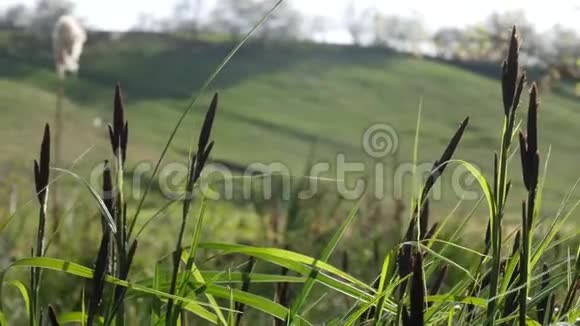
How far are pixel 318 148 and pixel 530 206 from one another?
67.2 feet

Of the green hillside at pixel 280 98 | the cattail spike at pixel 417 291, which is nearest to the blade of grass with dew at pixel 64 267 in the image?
the cattail spike at pixel 417 291

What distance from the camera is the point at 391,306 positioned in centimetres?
63

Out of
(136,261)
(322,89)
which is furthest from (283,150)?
(136,261)

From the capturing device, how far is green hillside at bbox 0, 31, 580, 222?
19.7m

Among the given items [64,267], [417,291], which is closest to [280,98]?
[64,267]

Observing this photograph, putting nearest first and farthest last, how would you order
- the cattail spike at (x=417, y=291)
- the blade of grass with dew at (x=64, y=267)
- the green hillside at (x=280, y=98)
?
1. the cattail spike at (x=417, y=291)
2. the blade of grass with dew at (x=64, y=267)
3. the green hillside at (x=280, y=98)

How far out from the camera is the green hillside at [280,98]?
1973 centimetres

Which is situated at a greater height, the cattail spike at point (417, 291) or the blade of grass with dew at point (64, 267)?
the cattail spike at point (417, 291)

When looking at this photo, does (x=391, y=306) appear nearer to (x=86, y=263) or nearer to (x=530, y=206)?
(x=530, y=206)

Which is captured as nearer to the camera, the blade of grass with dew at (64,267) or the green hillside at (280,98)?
the blade of grass with dew at (64,267)

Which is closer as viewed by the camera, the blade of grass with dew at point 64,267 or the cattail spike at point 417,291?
the cattail spike at point 417,291

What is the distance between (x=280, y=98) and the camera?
2445 cm

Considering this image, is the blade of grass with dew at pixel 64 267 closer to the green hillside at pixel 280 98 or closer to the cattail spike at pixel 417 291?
the cattail spike at pixel 417 291

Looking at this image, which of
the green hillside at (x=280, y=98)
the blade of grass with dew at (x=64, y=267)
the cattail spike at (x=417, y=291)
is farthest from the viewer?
the green hillside at (x=280, y=98)
